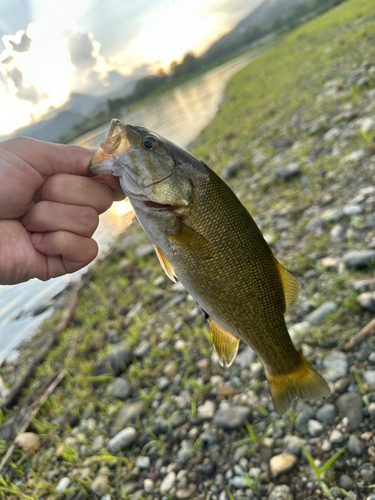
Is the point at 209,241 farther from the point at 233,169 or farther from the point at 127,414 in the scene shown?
the point at 233,169

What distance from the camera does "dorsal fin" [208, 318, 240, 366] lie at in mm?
2264

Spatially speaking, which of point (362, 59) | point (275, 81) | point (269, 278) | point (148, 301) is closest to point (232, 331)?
point (269, 278)

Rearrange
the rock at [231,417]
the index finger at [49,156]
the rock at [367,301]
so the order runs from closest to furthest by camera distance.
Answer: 1. the index finger at [49,156]
2. the rock at [231,417]
3. the rock at [367,301]

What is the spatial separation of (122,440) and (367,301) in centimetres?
255

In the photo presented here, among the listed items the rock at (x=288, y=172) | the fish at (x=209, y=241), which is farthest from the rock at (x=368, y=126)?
the fish at (x=209, y=241)

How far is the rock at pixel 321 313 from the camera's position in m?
3.36

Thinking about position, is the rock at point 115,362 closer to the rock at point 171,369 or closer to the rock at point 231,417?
the rock at point 171,369

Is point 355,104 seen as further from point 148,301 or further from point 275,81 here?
point 275,81

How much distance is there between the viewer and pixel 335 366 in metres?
2.88

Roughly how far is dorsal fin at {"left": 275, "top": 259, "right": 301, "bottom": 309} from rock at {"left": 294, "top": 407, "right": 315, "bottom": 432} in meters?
1.07

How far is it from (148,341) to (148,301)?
1.04m

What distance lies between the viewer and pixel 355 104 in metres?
7.54

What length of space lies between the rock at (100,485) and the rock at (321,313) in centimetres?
231

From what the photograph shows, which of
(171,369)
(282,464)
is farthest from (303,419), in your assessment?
(171,369)
